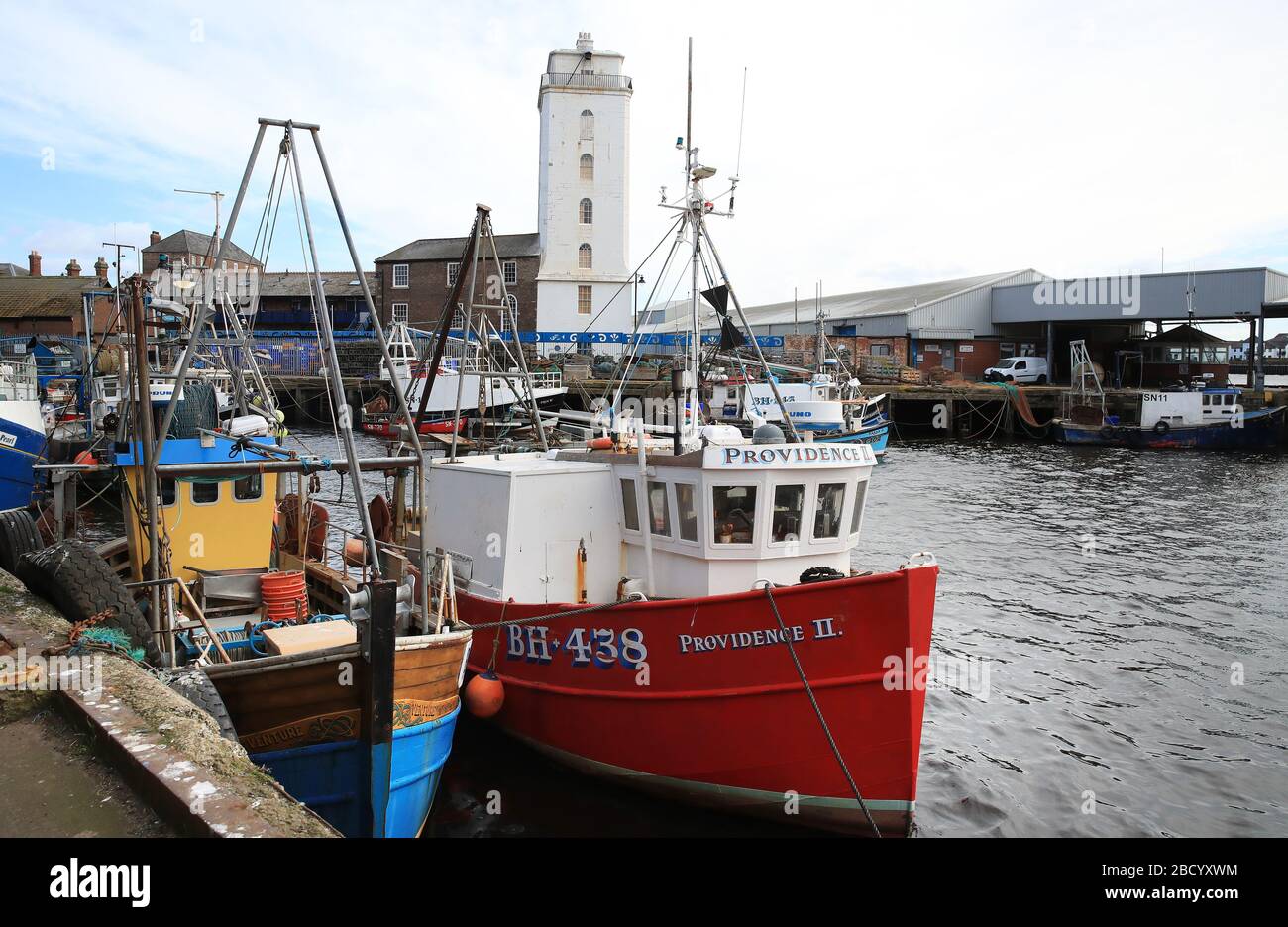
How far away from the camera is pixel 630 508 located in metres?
11.0

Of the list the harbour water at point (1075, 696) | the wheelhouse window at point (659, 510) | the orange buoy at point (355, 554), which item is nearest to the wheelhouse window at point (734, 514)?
the wheelhouse window at point (659, 510)

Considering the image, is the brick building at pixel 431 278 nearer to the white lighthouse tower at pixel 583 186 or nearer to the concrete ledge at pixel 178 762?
the white lighthouse tower at pixel 583 186

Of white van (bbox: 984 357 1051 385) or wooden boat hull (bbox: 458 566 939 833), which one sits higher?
white van (bbox: 984 357 1051 385)

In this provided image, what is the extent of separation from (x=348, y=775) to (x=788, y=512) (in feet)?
16.5

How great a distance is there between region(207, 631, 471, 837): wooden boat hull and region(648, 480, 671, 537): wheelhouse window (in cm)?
293

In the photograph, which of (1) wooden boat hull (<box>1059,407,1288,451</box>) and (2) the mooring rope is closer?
(2) the mooring rope

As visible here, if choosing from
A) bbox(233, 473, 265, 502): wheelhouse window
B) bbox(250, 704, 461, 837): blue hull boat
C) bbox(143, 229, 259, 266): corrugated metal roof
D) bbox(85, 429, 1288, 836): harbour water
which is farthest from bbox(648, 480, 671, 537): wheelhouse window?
bbox(143, 229, 259, 266): corrugated metal roof

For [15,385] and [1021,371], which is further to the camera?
[1021,371]

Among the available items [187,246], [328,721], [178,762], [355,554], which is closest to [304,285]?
[187,246]

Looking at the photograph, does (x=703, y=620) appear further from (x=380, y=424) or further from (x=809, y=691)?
(x=380, y=424)

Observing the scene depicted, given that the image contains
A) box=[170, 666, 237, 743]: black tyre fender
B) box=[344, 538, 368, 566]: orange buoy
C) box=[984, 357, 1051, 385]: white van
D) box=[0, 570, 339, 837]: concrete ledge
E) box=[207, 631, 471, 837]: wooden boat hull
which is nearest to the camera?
box=[0, 570, 339, 837]: concrete ledge

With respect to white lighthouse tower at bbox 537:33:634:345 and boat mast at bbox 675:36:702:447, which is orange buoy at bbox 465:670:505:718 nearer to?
boat mast at bbox 675:36:702:447

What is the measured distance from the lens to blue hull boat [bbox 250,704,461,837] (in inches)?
321

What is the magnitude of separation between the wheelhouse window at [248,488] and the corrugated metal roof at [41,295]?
63089mm
